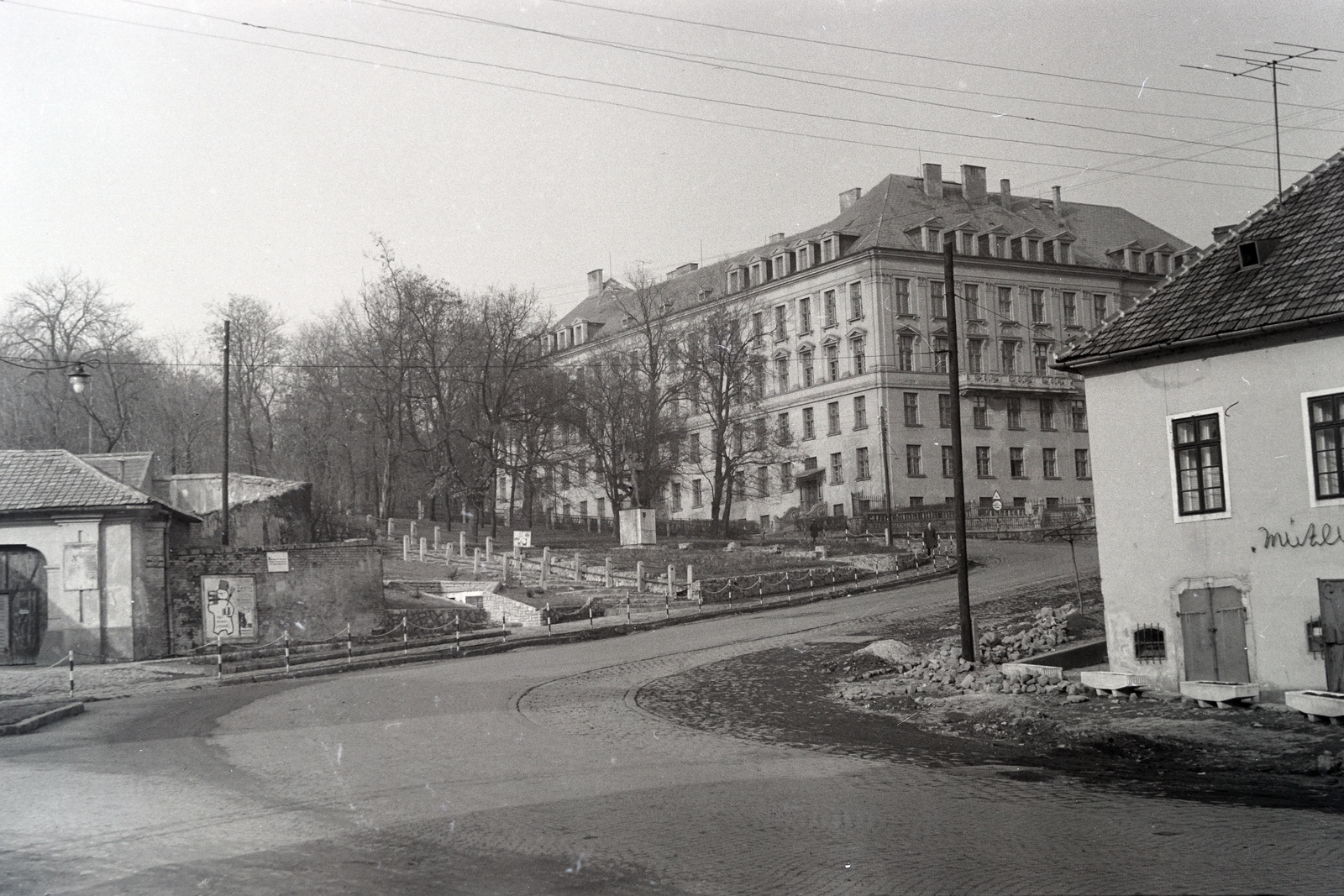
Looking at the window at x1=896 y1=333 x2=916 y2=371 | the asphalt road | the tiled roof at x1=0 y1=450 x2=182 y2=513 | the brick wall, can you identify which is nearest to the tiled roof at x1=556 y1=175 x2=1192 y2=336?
the window at x1=896 y1=333 x2=916 y2=371

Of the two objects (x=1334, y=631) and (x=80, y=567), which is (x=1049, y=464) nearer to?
(x=1334, y=631)

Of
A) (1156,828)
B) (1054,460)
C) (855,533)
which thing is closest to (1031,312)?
(1054,460)

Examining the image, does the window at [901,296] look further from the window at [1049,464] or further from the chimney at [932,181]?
the window at [1049,464]

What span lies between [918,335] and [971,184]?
12669mm

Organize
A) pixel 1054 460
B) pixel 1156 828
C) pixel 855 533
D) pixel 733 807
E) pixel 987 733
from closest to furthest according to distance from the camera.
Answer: pixel 1156 828 < pixel 733 807 < pixel 987 733 < pixel 855 533 < pixel 1054 460

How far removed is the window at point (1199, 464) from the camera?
18.6 meters

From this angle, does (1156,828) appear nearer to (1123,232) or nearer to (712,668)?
(712,668)

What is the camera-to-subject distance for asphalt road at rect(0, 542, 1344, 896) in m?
7.89

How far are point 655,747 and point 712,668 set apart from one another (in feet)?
31.6

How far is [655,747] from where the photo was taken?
1452cm

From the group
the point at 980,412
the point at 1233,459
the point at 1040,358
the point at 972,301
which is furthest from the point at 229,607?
the point at 1040,358

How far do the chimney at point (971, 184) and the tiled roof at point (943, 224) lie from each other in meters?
0.28

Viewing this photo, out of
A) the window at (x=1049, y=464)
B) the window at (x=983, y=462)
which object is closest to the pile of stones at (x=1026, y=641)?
the window at (x=983, y=462)

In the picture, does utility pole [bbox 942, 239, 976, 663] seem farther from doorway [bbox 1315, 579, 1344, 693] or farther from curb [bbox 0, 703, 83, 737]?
curb [bbox 0, 703, 83, 737]
